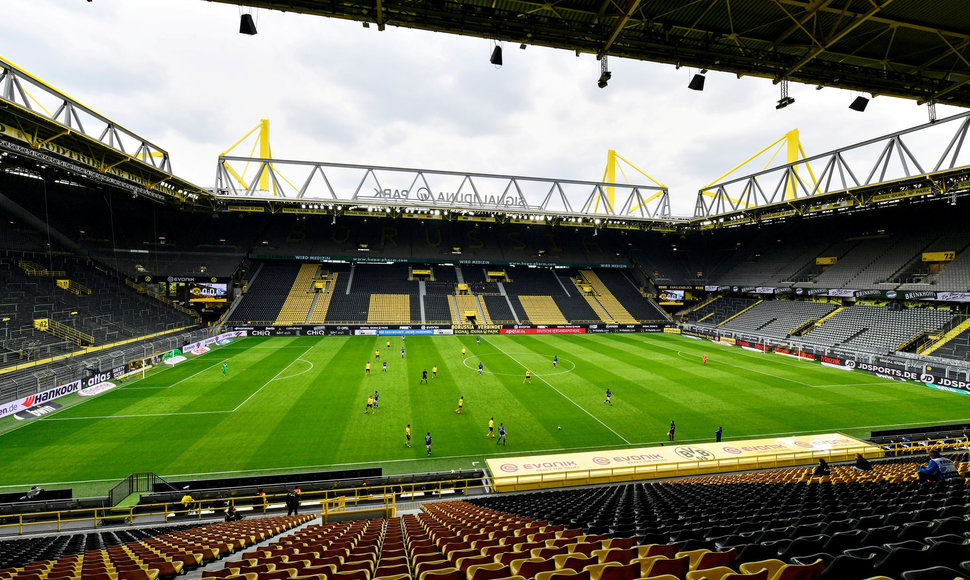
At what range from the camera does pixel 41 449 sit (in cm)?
1762

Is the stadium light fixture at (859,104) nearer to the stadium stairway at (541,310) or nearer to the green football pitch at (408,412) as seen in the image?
the green football pitch at (408,412)

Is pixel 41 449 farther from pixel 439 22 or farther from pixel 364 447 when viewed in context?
pixel 439 22

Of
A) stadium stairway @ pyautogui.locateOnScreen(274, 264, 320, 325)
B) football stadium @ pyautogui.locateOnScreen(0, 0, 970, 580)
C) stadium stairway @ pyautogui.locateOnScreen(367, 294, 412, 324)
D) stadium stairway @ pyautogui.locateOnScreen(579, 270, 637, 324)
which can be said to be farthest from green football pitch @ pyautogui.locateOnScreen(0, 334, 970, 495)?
stadium stairway @ pyautogui.locateOnScreen(579, 270, 637, 324)

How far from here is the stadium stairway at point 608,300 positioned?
2303 inches

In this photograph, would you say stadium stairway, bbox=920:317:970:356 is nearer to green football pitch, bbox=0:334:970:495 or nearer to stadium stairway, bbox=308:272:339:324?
green football pitch, bbox=0:334:970:495

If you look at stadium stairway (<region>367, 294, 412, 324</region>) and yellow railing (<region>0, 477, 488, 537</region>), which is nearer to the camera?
yellow railing (<region>0, 477, 488, 537</region>)

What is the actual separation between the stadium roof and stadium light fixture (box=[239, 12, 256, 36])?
27.9 inches

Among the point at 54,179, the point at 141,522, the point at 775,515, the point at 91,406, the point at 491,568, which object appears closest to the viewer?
the point at 491,568

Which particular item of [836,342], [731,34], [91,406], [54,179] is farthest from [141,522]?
[836,342]

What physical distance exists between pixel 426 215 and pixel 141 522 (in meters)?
46.8

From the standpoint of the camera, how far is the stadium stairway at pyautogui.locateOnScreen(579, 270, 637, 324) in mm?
58500

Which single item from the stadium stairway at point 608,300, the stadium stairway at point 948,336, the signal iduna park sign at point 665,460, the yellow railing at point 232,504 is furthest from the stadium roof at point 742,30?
the stadium stairway at point 608,300

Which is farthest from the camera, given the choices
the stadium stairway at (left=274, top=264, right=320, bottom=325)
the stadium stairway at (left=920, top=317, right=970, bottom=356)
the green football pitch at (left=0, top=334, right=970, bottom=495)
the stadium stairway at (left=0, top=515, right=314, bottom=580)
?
the stadium stairway at (left=274, top=264, right=320, bottom=325)

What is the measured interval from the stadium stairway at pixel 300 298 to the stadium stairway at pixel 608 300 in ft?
138
